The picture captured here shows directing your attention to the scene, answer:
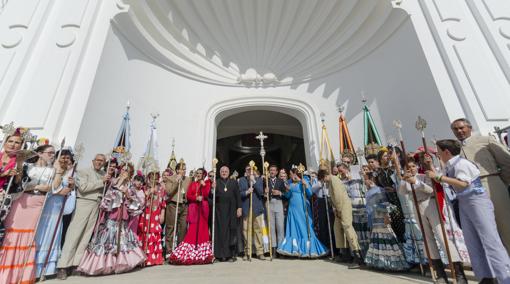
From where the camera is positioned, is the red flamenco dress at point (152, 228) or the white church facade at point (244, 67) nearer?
the red flamenco dress at point (152, 228)

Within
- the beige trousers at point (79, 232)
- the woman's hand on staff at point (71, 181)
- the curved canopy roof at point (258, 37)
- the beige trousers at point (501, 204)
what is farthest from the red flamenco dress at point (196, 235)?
the curved canopy roof at point (258, 37)

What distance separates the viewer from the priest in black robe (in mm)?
3316

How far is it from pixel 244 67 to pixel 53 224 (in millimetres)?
5413

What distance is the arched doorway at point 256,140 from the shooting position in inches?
314

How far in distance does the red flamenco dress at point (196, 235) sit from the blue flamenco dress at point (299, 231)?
1.01 m

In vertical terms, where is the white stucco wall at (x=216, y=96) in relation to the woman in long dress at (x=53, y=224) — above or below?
above

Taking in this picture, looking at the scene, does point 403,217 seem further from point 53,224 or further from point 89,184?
point 53,224

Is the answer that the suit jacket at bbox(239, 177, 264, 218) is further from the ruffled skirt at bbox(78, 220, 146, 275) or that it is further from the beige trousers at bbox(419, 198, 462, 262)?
the beige trousers at bbox(419, 198, 462, 262)

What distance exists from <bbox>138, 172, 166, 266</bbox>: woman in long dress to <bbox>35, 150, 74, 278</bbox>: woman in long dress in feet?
2.94

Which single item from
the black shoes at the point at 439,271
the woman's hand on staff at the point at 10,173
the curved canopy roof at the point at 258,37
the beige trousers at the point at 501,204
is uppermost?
the curved canopy roof at the point at 258,37

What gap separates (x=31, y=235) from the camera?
232 cm

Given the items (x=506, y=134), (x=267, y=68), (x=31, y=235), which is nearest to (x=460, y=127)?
(x=506, y=134)

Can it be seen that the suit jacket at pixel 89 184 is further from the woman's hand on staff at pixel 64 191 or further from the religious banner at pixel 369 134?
the religious banner at pixel 369 134

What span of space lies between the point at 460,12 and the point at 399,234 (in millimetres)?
4623
